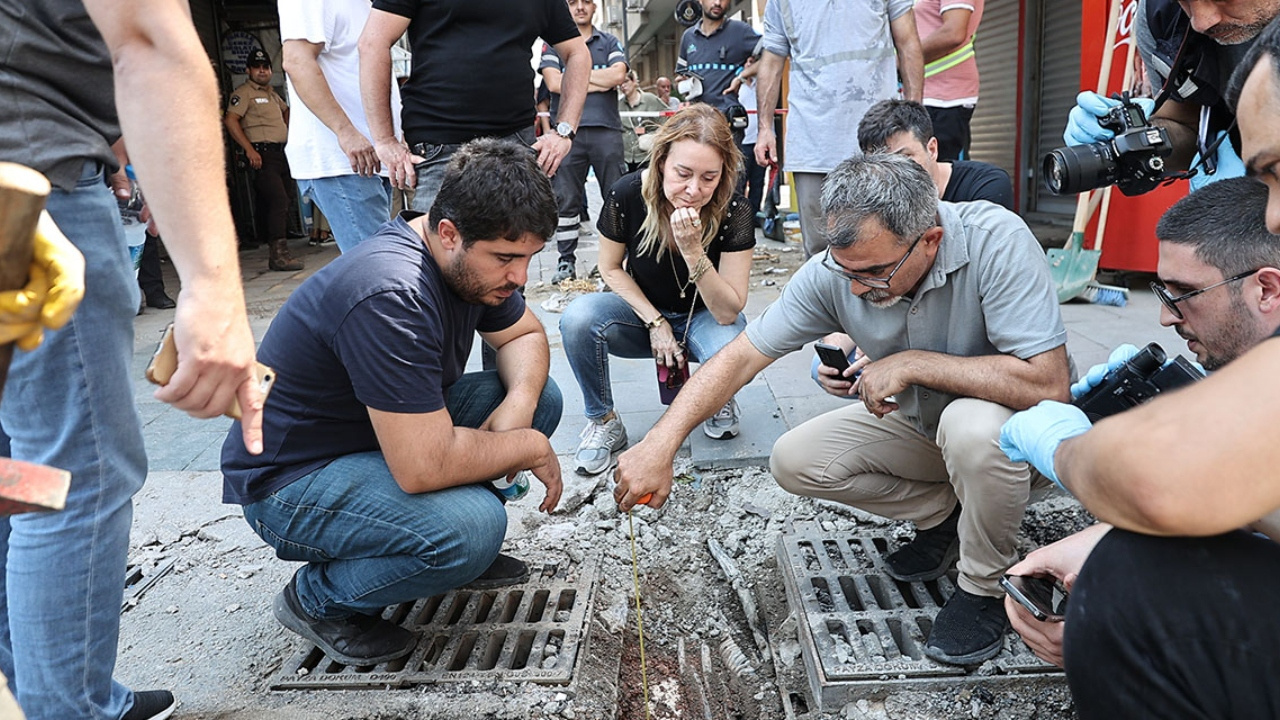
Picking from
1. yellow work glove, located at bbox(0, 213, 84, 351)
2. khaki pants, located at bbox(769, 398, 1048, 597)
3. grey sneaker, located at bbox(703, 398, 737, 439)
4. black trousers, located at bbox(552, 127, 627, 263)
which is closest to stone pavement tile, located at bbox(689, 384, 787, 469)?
grey sneaker, located at bbox(703, 398, 737, 439)

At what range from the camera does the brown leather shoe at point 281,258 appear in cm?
847

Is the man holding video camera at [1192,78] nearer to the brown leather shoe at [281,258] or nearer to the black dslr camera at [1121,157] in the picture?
the black dslr camera at [1121,157]

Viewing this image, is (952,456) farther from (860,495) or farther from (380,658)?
(380,658)

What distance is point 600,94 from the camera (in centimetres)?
655

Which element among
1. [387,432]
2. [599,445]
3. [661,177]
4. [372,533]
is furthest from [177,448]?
[661,177]

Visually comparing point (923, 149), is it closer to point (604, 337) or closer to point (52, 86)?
point (604, 337)

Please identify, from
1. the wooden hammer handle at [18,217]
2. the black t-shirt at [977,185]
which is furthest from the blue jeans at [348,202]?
the wooden hammer handle at [18,217]

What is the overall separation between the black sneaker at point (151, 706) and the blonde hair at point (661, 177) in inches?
87.0

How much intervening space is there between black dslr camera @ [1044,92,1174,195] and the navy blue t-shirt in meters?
1.74

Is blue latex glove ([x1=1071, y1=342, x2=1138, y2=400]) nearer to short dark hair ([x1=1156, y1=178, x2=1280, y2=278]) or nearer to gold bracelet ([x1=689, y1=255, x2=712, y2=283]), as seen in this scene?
short dark hair ([x1=1156, y1=178, x2=1280, y2=278])

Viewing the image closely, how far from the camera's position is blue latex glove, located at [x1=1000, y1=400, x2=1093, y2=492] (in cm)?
172

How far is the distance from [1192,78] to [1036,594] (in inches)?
61.8

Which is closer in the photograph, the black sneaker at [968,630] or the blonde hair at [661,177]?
the black sneaker at [968,630]

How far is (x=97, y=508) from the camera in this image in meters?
1.65
